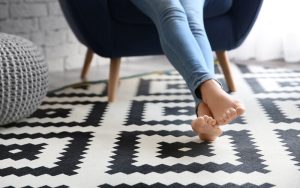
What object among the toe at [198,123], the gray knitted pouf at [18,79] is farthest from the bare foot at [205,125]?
the gray knitted pouf at [18,79]

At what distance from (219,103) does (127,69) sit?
1.30 m

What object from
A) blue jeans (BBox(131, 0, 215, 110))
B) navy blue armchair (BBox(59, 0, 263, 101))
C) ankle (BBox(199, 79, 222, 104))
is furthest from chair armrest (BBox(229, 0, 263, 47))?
ankle (BBox(199, 79, 222, 104))

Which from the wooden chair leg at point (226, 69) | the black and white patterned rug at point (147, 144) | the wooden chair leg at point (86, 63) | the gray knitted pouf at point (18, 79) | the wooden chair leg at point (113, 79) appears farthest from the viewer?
the wooden chair leg at point (86, 63)

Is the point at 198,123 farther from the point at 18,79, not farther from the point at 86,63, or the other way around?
the point at 86,63

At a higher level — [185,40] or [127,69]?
[185,40]

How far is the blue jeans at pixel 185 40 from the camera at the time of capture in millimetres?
1340

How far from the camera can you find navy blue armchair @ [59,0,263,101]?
176cm

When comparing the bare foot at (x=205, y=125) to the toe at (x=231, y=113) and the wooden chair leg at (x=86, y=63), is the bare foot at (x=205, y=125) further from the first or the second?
the wooden chair leg at (x=86, y=63)

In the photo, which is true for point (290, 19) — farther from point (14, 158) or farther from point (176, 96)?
point (14, 158)

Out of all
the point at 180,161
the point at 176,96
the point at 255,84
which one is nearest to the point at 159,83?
the point at 176,96

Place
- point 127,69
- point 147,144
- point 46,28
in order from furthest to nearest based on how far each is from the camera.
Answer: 1. point 127,69
2. point 46,28
3. point 147,144

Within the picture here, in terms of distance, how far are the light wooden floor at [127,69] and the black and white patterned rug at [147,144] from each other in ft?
0.93

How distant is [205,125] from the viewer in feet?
4.23

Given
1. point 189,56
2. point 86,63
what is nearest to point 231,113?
point 189,56
